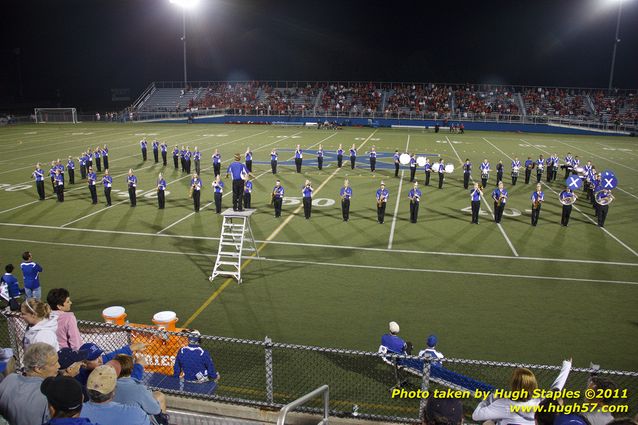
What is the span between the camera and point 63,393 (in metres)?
3.09

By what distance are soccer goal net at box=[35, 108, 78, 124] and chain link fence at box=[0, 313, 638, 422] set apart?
177 ft

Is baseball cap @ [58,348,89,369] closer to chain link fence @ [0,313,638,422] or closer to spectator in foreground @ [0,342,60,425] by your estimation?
spectator in foreground @ [0,342,60,425]

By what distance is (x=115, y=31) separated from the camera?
72000 millimetres

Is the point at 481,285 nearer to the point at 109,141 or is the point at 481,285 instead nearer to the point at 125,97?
the point at 109,141

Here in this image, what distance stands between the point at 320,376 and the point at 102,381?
4.28 m

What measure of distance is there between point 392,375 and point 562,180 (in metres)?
20.7

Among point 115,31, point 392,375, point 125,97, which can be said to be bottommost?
point 392,375

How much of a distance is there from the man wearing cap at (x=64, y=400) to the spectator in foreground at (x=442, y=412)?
7.06 ft

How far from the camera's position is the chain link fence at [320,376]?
6344 millimetres

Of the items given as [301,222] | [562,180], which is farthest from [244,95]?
[301,222]

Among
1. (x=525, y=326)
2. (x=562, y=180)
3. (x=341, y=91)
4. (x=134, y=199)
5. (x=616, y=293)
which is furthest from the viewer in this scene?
(x=341, y=91)

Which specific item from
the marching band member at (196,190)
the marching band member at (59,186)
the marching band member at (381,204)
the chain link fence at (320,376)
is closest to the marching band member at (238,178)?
the marching band member at (196,190)

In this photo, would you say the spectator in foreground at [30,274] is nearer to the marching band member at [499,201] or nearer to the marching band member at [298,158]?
the marching band member at [499,201]

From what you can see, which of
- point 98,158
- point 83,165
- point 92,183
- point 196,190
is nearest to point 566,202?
point 196,190
